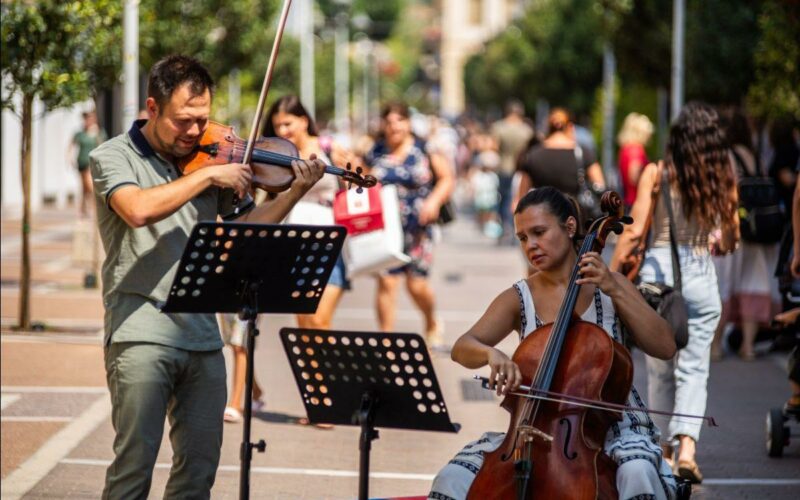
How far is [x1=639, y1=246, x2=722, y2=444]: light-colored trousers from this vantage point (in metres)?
7.77

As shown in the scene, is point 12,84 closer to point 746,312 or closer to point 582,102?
point 746,312

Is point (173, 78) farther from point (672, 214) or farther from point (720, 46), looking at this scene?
point (720, 46)

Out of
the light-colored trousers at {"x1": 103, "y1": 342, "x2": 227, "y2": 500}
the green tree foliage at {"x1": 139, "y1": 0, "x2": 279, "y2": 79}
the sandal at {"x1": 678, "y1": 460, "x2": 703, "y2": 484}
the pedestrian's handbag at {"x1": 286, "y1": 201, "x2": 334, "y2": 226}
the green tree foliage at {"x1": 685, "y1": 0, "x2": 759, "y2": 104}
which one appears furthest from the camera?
the green tree foliage at {"x1": 685, "y1": 0, "x2": 759, "y2": 104}

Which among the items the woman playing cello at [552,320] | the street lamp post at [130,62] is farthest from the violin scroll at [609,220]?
the street lamp post at [130,62]

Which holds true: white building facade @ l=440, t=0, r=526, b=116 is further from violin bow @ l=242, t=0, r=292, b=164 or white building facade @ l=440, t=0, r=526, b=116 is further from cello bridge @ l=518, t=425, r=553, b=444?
cello bridge @ l=518, t=425, r=553, b=444

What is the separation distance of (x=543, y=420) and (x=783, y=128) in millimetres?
8507

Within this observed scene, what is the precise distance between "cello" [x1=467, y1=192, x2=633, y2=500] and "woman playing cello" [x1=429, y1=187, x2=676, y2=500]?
0.28 feet

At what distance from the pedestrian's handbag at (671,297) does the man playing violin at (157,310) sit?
7.56 feet

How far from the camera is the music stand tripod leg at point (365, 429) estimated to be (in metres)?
4.96

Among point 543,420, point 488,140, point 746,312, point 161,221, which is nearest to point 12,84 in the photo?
point 746,312

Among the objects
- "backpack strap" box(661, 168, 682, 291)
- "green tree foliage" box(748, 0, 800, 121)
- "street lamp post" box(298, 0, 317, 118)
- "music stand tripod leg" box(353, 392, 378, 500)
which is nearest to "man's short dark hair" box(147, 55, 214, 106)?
"music stand tripod leg" box(353, 392, 378, 500)

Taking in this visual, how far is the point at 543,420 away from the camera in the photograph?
491cm

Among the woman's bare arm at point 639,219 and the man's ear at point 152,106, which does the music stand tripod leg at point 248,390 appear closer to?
the man's ear at point 152,106

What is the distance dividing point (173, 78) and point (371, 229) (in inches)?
197
